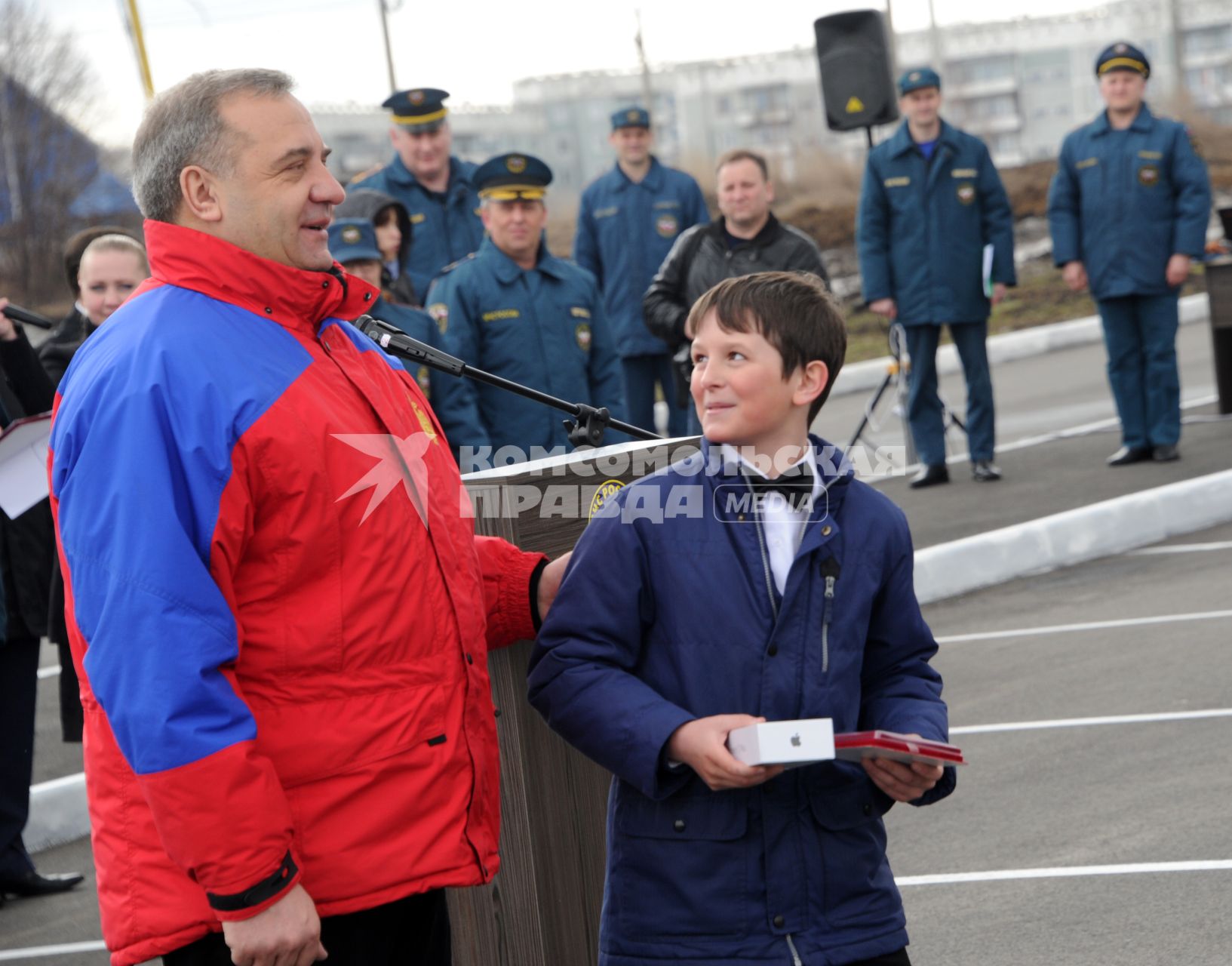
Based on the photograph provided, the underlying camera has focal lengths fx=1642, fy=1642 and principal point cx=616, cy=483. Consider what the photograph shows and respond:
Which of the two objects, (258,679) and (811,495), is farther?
(811,495)

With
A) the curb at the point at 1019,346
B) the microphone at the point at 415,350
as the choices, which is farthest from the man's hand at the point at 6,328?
the curb at the point at 1019,346

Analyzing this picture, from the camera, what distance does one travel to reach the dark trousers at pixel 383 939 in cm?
247

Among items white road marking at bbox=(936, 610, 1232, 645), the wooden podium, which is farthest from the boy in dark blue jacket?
white road marking at bbox=(936, 610, 1232, 645)

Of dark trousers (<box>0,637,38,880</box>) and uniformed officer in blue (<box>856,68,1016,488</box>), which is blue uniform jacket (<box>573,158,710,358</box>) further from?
dark trousers (<box>0,637,38,880</box>)

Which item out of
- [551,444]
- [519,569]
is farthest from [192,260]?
[551,444]

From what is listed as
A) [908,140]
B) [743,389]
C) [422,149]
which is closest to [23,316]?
[422,149]

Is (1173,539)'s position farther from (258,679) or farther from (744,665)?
(258,679)

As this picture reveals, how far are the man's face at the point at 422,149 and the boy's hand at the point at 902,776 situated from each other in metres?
6.61

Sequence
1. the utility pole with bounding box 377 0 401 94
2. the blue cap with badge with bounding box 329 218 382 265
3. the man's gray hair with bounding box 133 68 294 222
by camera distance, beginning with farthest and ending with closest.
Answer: the utility pole with bounding box 377 0 401 94 < the blue cap with badge with bounding box 329 218 382 265 < the man's gray hair with bounding box 133 68 294 222

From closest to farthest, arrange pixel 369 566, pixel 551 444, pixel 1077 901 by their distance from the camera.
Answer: pixel 369 566, pixel 1077 901, pixel 551 444

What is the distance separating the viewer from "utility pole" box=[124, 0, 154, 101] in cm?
2264

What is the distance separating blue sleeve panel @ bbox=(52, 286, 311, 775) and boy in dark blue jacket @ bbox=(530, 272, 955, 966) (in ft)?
2.11

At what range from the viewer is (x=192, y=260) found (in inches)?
100

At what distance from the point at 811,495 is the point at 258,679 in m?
0.98
